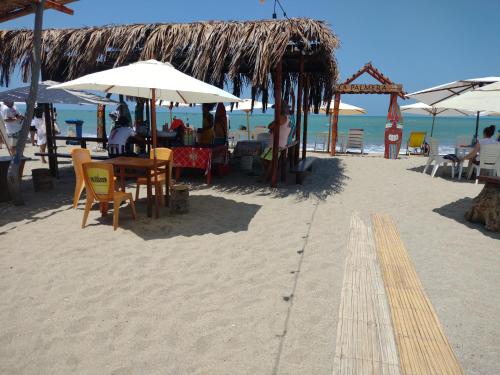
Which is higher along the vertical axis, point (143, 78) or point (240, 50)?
point (240, 50)

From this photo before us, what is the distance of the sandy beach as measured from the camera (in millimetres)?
2068

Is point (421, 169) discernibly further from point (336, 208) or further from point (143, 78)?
point (143, 78)

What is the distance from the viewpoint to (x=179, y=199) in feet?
15.6

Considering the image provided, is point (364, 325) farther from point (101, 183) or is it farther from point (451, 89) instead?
point (451, 89)

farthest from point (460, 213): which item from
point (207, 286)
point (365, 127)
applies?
A: point (365, 127)

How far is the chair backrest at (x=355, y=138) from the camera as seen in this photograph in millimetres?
14266

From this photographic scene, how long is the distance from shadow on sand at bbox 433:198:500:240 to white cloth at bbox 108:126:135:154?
17.3 feet

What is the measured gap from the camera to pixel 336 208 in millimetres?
5492

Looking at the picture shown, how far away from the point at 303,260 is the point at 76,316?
2032mm

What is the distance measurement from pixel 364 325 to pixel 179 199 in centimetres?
305

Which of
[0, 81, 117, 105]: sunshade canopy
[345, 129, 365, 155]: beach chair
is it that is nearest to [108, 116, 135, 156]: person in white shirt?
[0, 81, 117, 105]: sunshade canopy

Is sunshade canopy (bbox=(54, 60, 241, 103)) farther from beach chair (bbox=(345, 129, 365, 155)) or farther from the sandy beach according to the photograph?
beach chair (bbox=(345, 129, 365, 155))

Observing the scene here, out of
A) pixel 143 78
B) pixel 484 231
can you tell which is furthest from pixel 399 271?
pixel 143 78

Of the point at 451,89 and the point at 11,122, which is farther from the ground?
the point at 451,89
